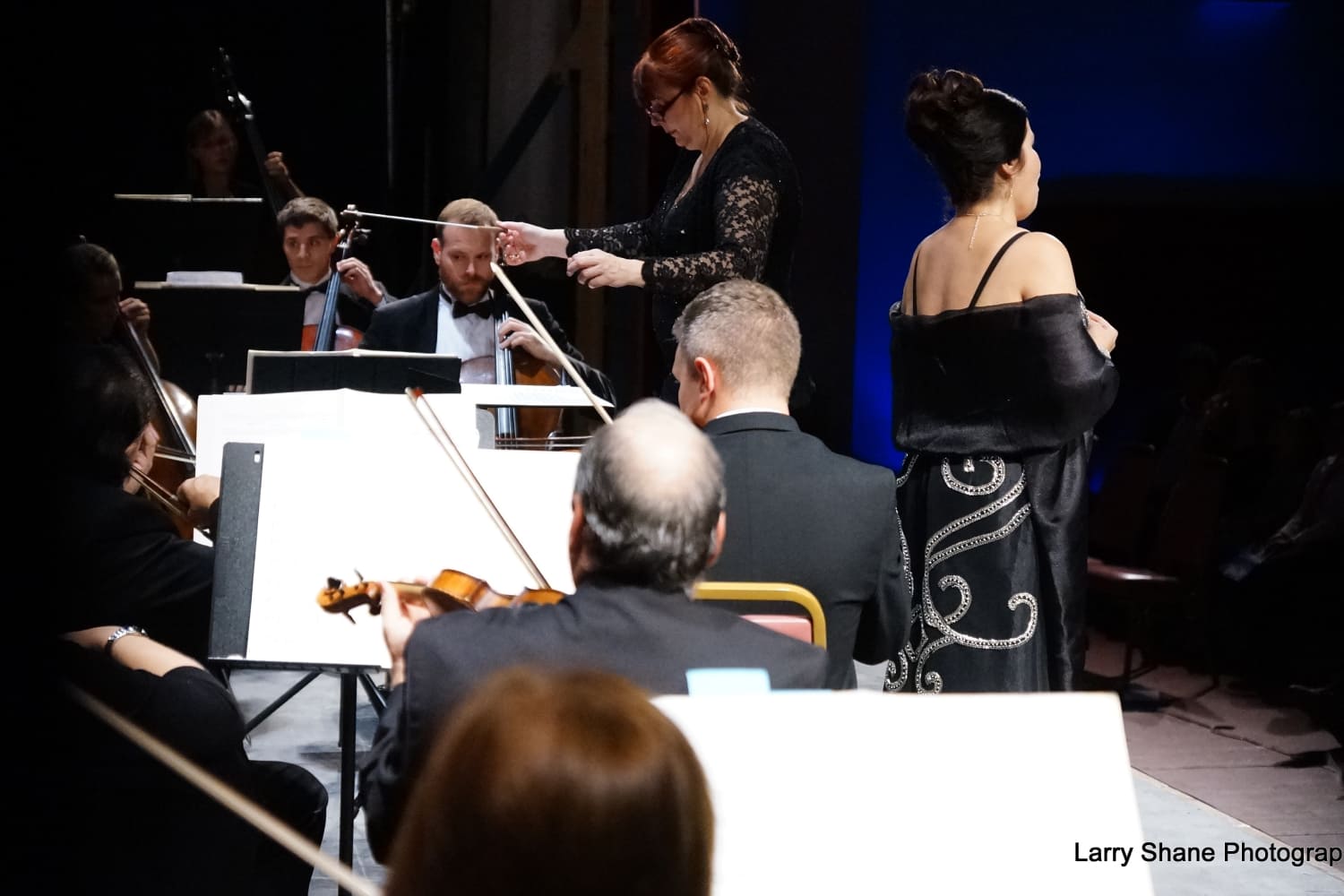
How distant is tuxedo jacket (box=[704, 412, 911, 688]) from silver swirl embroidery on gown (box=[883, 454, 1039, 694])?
0.27m

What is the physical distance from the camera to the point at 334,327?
4879mm

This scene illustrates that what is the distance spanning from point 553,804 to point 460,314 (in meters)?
3.92

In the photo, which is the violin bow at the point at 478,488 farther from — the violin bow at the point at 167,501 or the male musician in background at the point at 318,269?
the male musician in background at the point at 318,269

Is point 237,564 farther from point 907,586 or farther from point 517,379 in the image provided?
point 517,379

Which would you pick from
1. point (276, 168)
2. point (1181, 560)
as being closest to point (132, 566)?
point (1181, 560)

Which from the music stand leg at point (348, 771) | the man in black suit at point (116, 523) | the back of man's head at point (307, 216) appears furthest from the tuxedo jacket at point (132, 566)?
the back of man's head at point (307, 216)

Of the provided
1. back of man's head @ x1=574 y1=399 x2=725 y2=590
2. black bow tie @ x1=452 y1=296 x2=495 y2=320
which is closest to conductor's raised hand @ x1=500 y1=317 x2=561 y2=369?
black bow tie @ x1=452 y1=296 x2=495 y2=320

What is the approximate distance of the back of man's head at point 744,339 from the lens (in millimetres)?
2111

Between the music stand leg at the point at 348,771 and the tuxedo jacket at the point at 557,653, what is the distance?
2.96 feet

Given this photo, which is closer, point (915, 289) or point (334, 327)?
point (915, 289)

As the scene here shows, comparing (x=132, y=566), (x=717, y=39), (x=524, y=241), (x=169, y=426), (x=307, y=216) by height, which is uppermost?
(x=717, y=39)

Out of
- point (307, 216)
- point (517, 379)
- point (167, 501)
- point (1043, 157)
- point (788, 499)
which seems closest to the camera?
point (788, 499)

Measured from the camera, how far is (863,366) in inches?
202

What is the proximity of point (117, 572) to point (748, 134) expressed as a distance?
1376 millimetres
